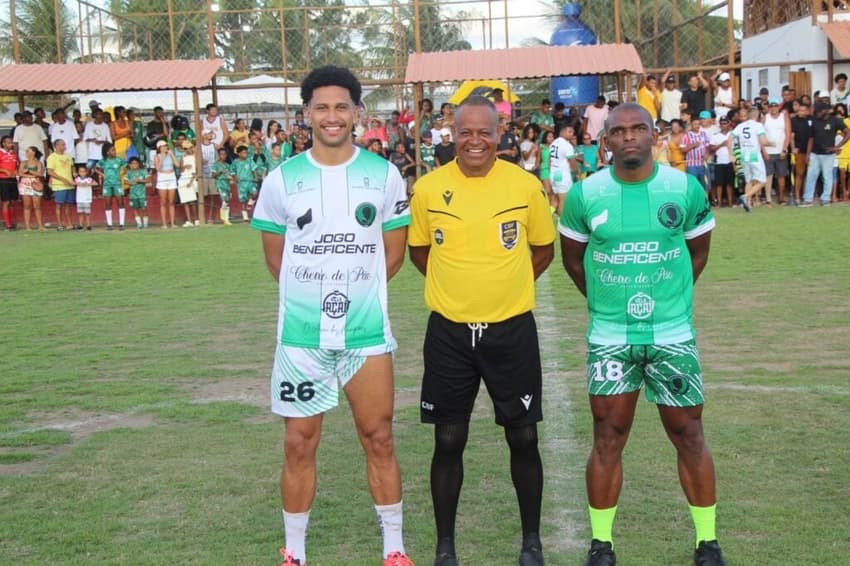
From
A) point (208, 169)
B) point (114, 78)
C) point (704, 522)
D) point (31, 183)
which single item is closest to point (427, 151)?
point (208, 169)

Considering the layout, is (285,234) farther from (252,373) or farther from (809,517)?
(252,373)

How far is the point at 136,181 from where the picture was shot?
81.9 ft

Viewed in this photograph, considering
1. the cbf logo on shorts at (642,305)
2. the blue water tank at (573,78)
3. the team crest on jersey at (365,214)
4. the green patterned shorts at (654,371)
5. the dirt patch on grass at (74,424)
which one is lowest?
the dirt patch on grass at (74,424)

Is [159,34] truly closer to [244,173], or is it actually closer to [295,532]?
[244,173]

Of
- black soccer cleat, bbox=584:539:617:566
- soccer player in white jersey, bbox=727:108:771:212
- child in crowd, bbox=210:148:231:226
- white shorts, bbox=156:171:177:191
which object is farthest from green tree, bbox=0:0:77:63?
black soccer cleat, bbox=584:539:617:566

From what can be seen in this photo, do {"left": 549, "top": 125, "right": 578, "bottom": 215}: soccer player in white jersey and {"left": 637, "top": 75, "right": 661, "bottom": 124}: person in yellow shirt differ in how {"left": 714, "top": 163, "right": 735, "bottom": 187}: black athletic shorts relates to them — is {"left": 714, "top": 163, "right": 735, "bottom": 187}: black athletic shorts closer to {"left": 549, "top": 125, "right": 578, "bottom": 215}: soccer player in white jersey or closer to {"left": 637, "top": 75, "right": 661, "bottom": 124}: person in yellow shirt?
{"left": 637, "top": 75, "right": 661, "bottom": 124}: person in yellow shirt

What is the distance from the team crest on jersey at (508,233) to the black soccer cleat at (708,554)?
1493 millimetres

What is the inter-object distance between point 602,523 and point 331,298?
4.94 ft

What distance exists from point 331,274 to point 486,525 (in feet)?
4.96

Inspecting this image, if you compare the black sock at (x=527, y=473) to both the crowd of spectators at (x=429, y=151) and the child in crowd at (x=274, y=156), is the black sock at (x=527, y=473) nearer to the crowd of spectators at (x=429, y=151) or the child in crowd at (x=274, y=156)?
the crowd of spectators at (x=429, y=151)

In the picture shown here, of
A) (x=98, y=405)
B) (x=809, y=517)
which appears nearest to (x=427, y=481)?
(x=809, y=517)

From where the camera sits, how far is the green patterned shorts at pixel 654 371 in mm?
4926

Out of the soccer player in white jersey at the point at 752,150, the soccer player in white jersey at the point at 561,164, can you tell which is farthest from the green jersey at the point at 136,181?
the soccer player in white jersey at the point at 752,150

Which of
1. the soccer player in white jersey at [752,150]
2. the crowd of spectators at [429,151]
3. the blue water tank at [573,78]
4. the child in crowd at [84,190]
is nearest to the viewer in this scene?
the soccer player in white jersey at [752,150]
